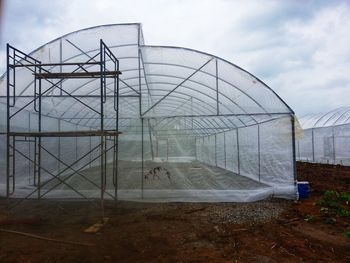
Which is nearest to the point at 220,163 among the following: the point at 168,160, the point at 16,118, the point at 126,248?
the point at 168,160

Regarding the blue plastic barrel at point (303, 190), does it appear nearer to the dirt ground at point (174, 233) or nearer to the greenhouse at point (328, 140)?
the dirt ground at point (174, 233)

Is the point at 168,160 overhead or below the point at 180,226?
overhead

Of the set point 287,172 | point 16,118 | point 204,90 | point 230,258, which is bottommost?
point 230,258

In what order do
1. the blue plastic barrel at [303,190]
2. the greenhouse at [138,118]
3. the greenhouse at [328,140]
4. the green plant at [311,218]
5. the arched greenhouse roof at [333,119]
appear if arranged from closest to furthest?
1. the green plant at [311,218]
2. the greenhouse at [138,118]
3. the blue plastic barrel at [303,190]
4. the greenhouse at [328,140]
5. the arched greenhouse roof at [333,119]

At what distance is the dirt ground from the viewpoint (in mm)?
5242

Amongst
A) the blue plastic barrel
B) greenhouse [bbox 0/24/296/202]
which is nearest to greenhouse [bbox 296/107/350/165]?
greenhouse [bbox 0/24/296/202]

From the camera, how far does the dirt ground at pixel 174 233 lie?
5242 mm

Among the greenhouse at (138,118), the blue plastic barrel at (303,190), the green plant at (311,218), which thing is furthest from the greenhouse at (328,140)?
the green plant at (311,218)

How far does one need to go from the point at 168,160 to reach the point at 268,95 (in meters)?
5.47

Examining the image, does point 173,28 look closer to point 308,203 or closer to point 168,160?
point 168,160

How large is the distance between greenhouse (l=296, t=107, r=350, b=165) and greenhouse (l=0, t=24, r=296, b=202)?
22.1ft

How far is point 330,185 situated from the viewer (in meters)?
12.3

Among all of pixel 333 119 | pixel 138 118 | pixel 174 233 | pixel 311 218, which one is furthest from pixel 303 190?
pixel 333 119

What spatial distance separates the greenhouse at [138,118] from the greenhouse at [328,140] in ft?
22.1
